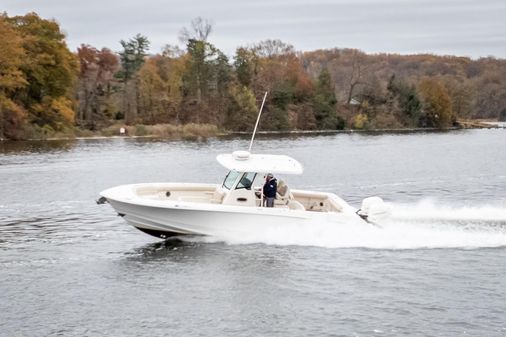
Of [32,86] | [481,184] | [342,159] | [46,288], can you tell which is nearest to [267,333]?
[46,288]

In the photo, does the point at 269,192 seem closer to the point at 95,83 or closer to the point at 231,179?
the point at 231,179

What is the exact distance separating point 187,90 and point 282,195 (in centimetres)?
9032

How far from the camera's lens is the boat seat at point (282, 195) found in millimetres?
25141

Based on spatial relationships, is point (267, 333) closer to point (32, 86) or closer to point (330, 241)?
point (330, 241)

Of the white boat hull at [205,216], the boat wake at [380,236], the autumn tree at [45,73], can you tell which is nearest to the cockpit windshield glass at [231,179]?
the white boat hull at [205,216]

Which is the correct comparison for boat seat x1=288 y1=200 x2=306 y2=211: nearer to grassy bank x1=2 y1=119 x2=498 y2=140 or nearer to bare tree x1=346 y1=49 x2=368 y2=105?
grassy bank x1=2 y1=119 x2=498 y2=140

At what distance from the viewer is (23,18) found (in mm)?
88875

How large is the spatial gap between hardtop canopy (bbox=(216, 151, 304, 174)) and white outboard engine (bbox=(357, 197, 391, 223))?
2.49 meters

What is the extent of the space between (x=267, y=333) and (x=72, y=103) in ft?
267

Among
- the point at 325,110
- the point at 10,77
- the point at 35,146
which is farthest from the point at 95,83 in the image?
the point at 325,110

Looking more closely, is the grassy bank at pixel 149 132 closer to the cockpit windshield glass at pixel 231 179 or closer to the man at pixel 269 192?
the cockpit windshield glass at pixel 231 179

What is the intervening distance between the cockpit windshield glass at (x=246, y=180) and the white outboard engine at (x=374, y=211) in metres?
3.84

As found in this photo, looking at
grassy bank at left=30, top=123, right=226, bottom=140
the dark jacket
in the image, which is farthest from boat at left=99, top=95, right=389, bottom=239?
grassy bank at left=30, top=123, right=226, bottom=140

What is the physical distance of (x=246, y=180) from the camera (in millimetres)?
25062
